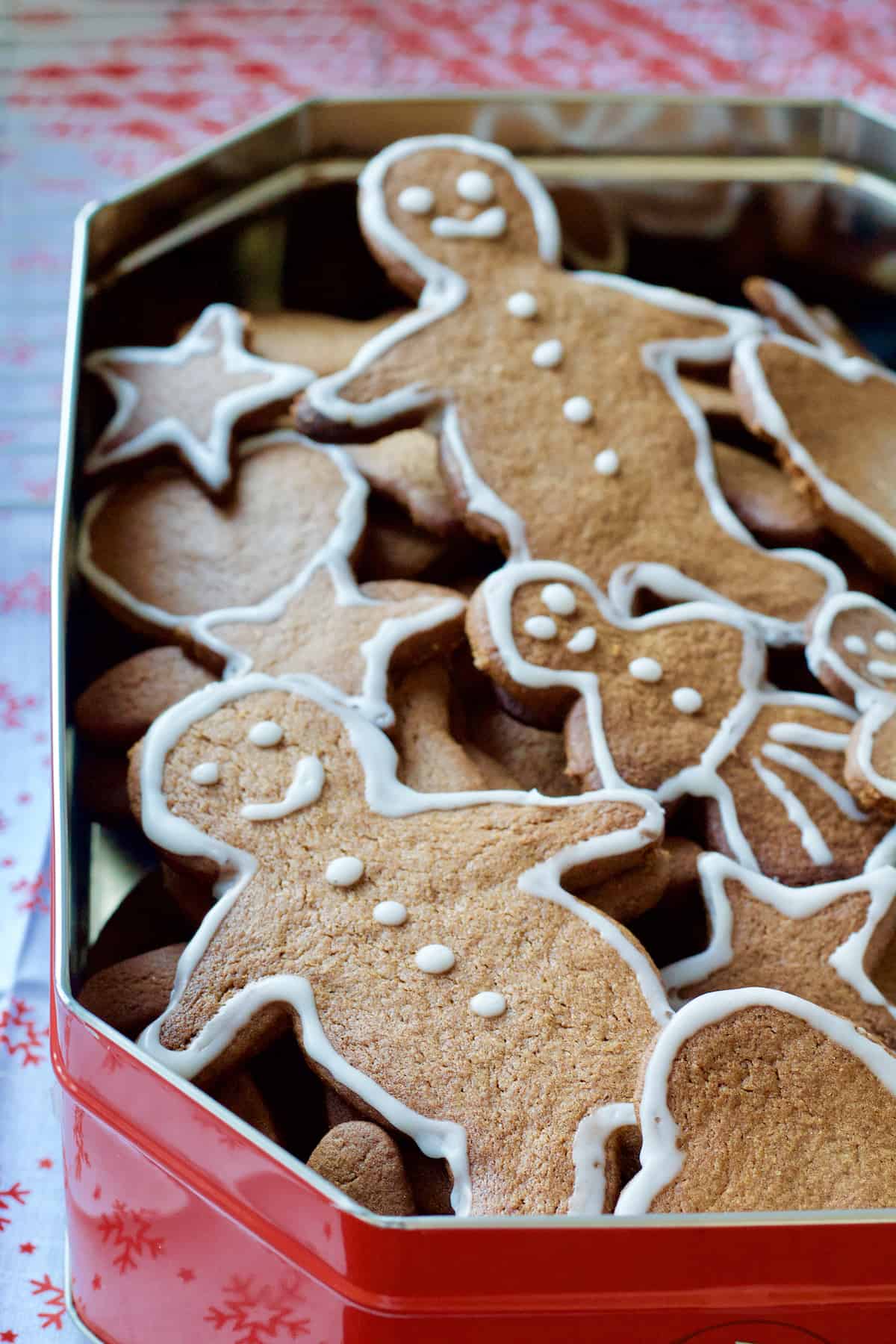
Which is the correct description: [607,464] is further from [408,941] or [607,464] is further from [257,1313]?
[257,1313]

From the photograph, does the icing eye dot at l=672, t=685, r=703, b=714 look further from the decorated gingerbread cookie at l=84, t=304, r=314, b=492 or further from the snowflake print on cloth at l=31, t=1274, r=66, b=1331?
the snowflake print on cloth at l=31, t=1274, r=66, b=1331

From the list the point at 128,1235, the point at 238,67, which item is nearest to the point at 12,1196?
the point at 128,1235

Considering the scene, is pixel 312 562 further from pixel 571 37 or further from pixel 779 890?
pixel 571 37

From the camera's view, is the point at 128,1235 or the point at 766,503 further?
the point at 766,503

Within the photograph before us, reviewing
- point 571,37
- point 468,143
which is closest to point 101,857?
point 468,143

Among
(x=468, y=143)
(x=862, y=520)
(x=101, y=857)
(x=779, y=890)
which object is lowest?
(x=101, y=857)

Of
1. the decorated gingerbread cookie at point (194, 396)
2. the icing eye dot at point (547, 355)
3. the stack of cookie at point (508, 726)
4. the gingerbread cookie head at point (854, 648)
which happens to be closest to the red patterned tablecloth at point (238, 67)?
the decorated gingerbread cookie at point (194, 396)
